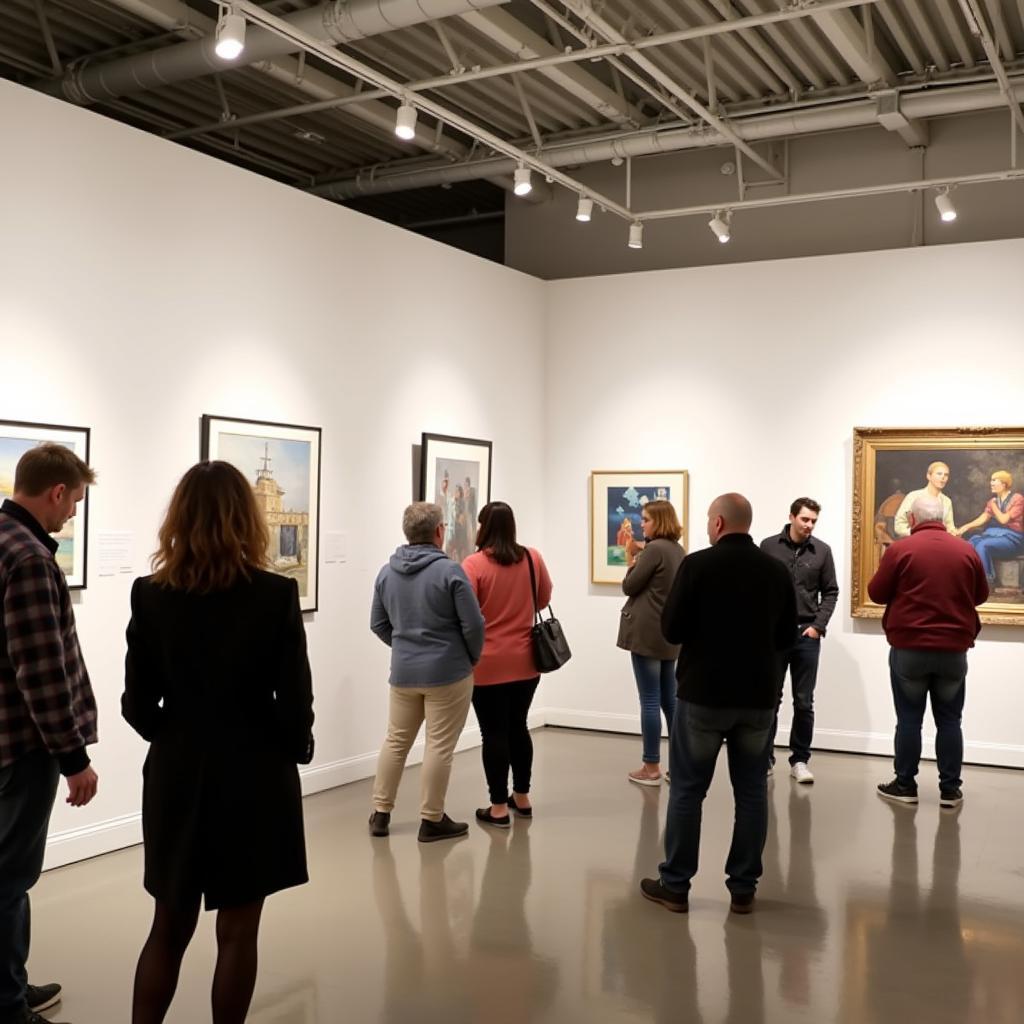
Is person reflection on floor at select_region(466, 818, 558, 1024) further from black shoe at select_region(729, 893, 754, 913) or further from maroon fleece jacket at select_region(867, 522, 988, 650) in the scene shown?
maroon fleece jacket at select_region(867, 522, 988, 650)

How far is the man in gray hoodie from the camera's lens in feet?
18.7

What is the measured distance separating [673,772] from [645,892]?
0.57m

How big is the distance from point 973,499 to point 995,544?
13.1 inches

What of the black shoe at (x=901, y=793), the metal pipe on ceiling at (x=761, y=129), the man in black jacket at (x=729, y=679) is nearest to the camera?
the man in black jacket at (x=729, y=679)

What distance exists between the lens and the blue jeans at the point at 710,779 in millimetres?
4770

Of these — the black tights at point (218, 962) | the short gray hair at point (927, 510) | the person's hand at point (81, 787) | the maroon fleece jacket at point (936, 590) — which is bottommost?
the black tights at point (218, 962)

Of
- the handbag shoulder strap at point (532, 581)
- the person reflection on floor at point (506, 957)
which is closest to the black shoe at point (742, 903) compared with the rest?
the person reflection on floor at point (506, 957)

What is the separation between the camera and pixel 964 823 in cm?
643

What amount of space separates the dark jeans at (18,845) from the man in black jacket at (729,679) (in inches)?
95.4

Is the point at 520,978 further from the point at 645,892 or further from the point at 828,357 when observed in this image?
the point at 828,357

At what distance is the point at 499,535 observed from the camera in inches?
242

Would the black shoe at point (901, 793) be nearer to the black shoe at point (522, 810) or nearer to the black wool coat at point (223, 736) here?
the black shoe at point (522, 810)

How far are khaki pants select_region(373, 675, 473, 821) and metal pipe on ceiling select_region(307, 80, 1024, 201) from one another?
14.9 ft

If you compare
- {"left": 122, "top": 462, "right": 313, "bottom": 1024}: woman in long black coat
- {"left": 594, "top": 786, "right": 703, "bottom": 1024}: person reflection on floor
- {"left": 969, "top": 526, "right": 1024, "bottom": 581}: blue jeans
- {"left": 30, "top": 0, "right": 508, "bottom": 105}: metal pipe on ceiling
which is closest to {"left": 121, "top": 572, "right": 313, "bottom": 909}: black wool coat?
{"left": 122, "top": 462, "right": 313, "bottom": 1024}: woman in long black coat
